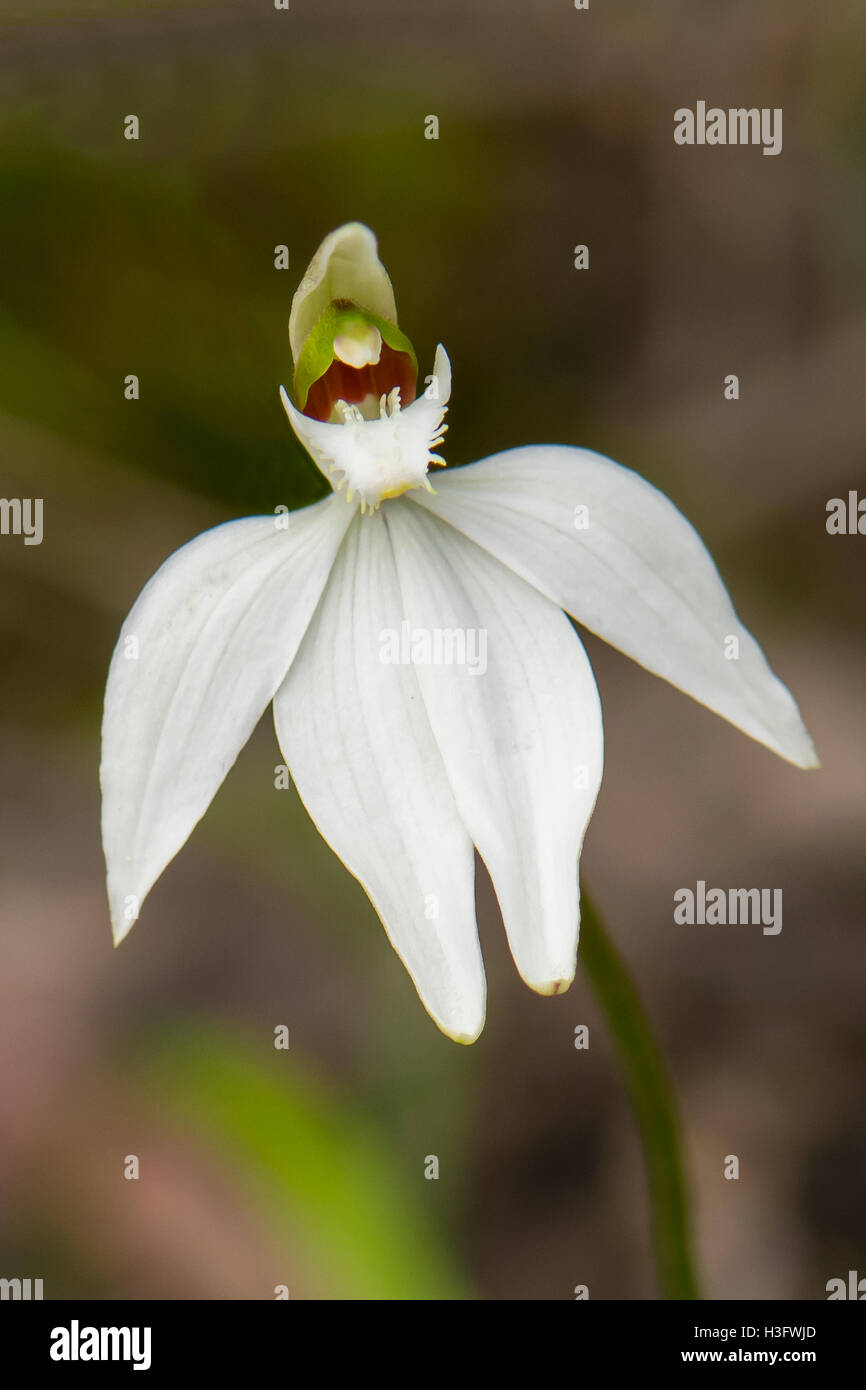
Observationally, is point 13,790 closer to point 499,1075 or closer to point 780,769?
point 499,1075

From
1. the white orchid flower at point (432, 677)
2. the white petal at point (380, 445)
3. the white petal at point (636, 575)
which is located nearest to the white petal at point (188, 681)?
the white orchid flower at point (432, 677)

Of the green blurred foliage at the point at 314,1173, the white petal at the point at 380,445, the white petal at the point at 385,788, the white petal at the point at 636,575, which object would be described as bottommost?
the green blurred foliage at the point at 314,1173

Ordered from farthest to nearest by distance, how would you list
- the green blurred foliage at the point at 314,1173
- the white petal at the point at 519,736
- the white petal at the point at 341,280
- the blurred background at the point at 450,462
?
the blurred background at the point at 450,462, the green blurred foliage at the point at 314,1173, the white petal at the point at 341,280, the white petal at the point at 519,736

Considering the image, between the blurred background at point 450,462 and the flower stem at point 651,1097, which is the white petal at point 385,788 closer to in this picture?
the flower stem at point 651,1097

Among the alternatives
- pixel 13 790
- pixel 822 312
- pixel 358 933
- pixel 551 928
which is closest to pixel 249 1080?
pixel 358 933

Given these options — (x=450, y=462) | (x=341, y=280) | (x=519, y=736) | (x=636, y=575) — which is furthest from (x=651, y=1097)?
(x=450, y=462)

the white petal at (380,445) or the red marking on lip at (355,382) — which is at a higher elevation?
the red marking on lip at (355,382)

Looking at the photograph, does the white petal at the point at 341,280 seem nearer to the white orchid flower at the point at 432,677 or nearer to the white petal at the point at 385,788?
the white orchid flower at the point at 432,677

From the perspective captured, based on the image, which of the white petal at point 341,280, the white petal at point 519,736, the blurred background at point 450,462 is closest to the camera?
the white petal at point 519,736

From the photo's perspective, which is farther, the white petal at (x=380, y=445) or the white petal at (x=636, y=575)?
the white petal at (x=380, y=445)
